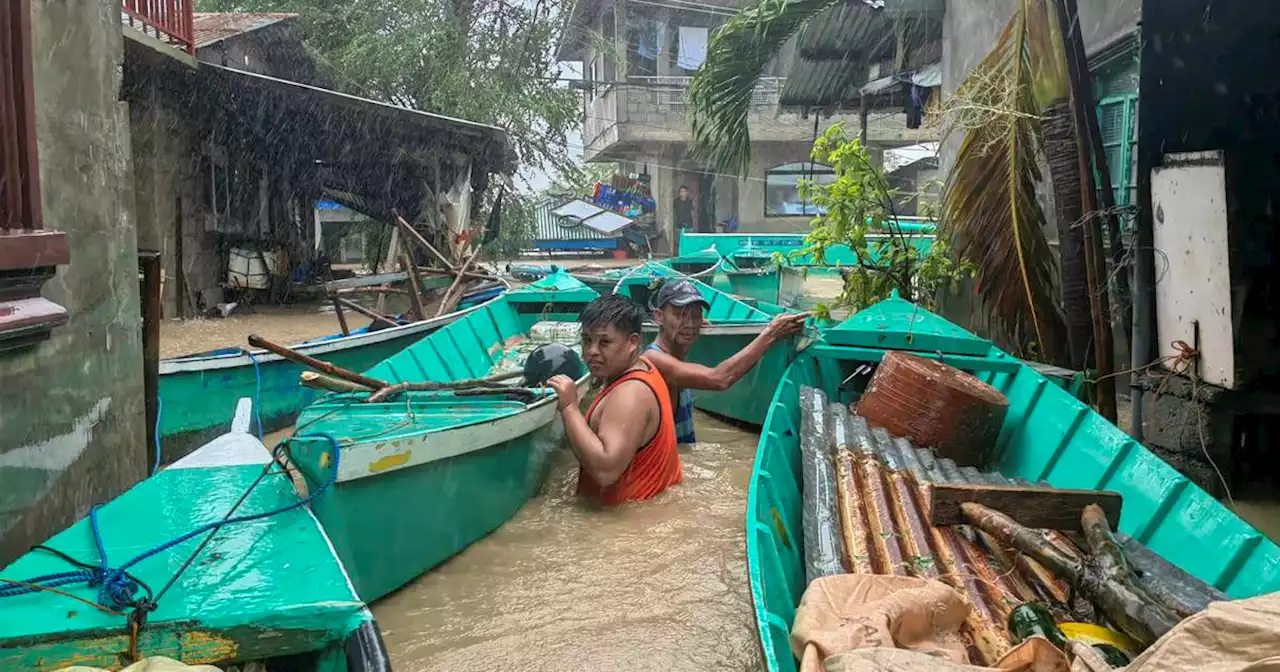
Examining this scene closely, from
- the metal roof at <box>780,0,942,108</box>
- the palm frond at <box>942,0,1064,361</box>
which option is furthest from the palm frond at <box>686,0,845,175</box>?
the palm frond at <box>942,0,1064,361</box>

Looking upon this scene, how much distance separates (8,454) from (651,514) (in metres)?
2.84

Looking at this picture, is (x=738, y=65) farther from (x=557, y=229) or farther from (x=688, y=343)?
(x=557, y=229)

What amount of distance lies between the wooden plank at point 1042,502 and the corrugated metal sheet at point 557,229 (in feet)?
87.0

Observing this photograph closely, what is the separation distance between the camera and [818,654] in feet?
6.98

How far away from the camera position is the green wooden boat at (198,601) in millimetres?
2301

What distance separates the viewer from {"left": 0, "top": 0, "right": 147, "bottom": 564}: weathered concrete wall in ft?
10.4

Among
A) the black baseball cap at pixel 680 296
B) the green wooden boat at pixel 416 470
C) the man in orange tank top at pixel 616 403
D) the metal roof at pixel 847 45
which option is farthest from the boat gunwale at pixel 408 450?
the metal roof at pixel 847 45

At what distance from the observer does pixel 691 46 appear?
26422mm

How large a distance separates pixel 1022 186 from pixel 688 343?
8.55ft

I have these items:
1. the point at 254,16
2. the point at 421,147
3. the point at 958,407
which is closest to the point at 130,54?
the point at 421,147

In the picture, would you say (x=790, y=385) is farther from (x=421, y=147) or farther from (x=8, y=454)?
(x=421, y=147)

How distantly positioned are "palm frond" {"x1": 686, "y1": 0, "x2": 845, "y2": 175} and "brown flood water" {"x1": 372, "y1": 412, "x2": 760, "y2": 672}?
5089 mm

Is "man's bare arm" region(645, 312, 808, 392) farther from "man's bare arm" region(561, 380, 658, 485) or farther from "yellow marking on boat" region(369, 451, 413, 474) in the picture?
"yellow marking on boat" region(369, 451, 413, 474)

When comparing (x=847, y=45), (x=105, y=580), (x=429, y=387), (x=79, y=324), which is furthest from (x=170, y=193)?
(x=105, y=580)
